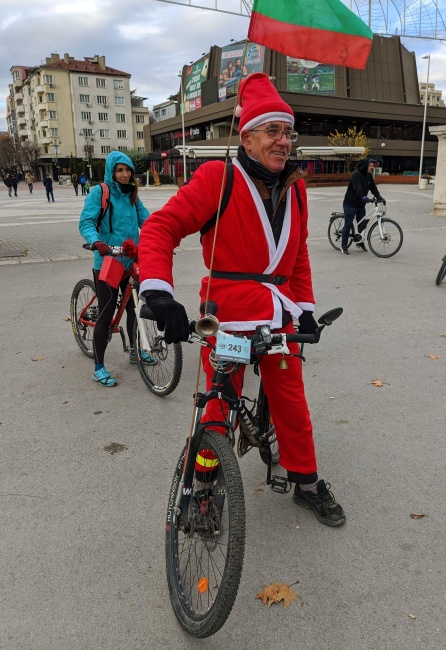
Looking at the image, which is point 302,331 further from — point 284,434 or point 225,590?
point 225,590

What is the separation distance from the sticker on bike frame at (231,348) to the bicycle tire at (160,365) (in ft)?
6.74

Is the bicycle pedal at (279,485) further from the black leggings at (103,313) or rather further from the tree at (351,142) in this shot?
the tree at (351,142)

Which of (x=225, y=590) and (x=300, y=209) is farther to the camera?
(x=300, y=209)

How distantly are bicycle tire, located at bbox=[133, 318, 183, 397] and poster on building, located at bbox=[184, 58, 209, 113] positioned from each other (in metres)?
74.7

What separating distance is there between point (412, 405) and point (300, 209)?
2286mm

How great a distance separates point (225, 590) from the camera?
1.90 metres

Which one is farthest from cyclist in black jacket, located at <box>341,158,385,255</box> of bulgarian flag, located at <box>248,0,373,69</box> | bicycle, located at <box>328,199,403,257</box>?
bulgarian flag, located at <box>248,0,373,69</box>

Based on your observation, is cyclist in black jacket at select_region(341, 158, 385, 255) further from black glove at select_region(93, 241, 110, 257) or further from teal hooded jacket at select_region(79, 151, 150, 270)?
black glove at select_region(93, 241, 110, 257)

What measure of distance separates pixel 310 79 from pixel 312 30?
A: 6605cm

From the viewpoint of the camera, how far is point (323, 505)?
109 inches

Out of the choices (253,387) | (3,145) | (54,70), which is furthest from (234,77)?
(253,387)

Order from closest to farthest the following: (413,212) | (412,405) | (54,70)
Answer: (412,405), (413,212), (54,70)

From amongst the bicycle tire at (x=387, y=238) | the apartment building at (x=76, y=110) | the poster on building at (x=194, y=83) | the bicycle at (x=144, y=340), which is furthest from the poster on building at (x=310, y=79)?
the bicycle at (x=144, y=340)

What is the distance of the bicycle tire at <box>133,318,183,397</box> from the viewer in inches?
165
